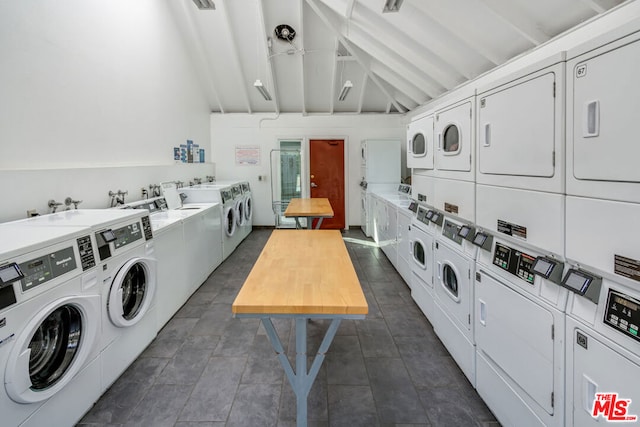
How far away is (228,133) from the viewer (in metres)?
6.98

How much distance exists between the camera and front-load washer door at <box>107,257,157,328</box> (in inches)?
86.8

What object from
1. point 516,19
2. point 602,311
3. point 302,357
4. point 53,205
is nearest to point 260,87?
point 53,205

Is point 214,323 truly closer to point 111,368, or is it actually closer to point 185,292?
point 185,292

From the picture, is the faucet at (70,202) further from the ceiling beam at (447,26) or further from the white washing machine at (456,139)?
the ceiling beam at (447,26)

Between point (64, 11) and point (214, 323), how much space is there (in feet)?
9.64

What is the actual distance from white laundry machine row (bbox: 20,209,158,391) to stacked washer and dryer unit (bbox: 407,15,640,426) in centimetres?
220

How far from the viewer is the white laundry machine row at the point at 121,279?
2061 millimetres

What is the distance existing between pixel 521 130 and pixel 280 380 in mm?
2014

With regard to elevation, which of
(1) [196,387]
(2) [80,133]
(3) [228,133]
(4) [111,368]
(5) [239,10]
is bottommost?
(1) [196,387]

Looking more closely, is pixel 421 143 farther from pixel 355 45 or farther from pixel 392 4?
pixel 355 45

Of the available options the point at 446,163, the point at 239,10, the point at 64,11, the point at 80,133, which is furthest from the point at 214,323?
the point at 239,10

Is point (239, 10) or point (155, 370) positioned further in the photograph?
point (239, 10)

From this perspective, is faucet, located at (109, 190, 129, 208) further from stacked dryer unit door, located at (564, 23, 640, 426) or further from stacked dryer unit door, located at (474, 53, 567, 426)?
stacked dryer unit door, located at (564, 23, 640, 426)

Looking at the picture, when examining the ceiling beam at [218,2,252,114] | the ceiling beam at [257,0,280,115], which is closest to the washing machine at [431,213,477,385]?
the ceiling beam at [257,0,280,115]
